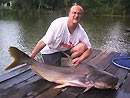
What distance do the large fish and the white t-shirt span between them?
17.9 inches

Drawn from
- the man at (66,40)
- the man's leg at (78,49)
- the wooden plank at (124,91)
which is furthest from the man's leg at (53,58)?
the wooden plank at (124,91)

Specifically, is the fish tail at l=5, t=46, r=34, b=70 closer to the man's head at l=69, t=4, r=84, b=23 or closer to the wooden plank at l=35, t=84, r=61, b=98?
the wooden plank at l=35, t=84, r=61, b=98

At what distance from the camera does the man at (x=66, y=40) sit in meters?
2.88

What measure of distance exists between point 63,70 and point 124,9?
116 feet

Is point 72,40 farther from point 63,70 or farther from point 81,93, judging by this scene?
point 81,93

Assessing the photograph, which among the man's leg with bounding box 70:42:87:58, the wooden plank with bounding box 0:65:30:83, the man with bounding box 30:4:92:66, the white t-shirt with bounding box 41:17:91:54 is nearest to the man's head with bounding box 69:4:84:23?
the man with bounding box 30:4:92:66

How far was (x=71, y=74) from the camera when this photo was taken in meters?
2.77

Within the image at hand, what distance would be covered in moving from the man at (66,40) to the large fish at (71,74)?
205 millimetres

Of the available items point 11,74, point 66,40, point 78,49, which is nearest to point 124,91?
point 78,49

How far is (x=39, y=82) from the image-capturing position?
113 inches

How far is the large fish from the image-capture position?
8.31ft

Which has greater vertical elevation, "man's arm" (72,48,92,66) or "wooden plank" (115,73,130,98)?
"man's arm" (72,48,92,66)

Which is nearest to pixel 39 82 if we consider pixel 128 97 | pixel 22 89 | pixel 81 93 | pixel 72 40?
pixel 22 89

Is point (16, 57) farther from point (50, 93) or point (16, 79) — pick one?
point (50, 93)
